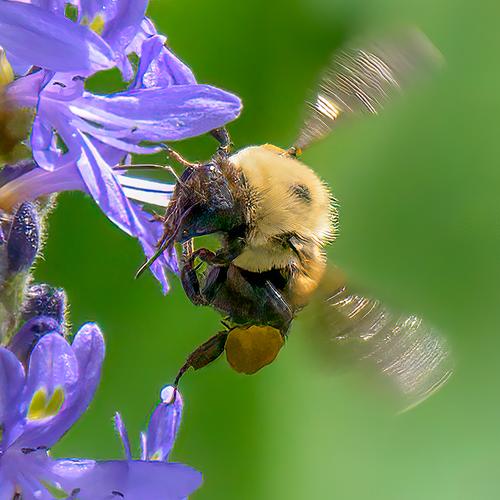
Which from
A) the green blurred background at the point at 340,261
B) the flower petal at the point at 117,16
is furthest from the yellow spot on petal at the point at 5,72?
the green blurred background at the point at 340,261

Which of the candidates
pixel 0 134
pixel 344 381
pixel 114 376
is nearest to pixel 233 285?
pixel 344 381

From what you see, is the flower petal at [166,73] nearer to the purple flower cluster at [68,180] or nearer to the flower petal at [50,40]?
the purple flower cluster at [68,180]

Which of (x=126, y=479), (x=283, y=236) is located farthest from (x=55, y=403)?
(x=283, y=236)

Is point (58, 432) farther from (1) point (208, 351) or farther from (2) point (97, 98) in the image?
(2) point (97, 98)

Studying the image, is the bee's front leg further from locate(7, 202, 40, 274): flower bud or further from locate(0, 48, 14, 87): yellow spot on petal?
locate(0, 48, 14, 87): yellow spot on petal

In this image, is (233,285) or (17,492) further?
(233,285)

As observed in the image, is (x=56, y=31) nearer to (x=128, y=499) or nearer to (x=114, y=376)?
(x=128, y=499)
